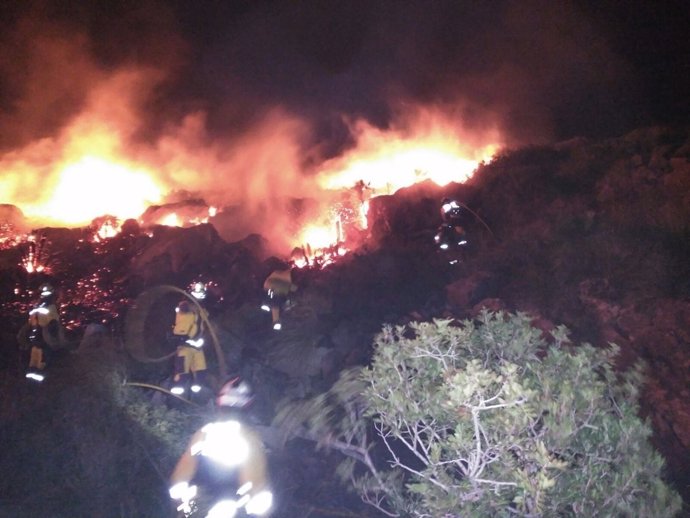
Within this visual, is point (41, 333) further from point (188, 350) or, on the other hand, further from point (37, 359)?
point (188, 350)

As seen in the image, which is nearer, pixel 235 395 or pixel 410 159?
pixel 235 395

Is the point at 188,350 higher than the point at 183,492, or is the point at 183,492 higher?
the point at 188,350

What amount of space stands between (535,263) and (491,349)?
7.74m

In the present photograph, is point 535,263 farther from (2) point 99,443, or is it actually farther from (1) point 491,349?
(2) point 99,443

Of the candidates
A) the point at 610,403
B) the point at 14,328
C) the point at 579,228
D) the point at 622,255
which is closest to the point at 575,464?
the point at 610,403

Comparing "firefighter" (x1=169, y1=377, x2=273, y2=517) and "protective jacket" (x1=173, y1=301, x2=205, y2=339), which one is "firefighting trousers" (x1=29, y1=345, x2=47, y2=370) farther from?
"firefighter" (x1=169, y1=377, x2=273, y2=517)

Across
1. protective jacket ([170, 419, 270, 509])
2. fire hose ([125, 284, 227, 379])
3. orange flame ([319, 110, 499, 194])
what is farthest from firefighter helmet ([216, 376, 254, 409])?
orange flame ([319, 110, 499, 194])

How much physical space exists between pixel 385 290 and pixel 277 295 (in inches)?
119

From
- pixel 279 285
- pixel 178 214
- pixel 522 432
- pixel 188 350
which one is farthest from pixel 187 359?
pixel 178 214

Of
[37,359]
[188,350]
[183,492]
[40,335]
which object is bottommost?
[183,492]

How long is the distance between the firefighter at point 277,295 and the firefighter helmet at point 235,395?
260 inches

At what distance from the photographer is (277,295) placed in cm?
1200

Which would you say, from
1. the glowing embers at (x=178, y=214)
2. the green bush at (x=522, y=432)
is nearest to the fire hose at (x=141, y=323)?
the green bush at (x=522, y=432)

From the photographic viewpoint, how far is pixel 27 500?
5273 millimetres
